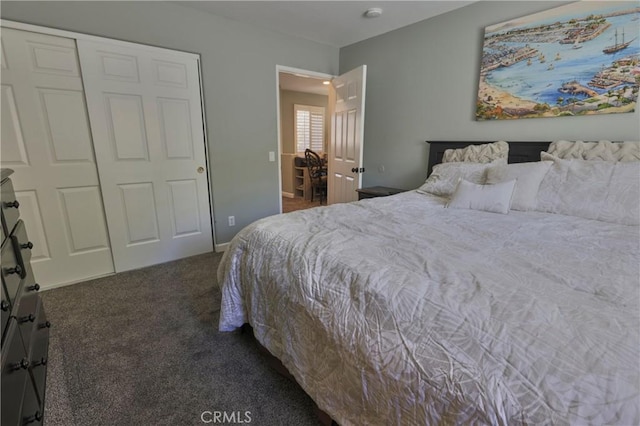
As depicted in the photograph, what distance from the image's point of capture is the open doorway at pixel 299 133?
19.5ft

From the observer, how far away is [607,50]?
197cm

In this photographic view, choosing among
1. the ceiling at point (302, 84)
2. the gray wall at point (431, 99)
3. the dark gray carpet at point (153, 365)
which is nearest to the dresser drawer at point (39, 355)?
the dark gray carpet at point (153, 365)

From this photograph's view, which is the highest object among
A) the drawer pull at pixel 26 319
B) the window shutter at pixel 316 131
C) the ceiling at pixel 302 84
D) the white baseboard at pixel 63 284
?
the ceiling at pixel 302 84

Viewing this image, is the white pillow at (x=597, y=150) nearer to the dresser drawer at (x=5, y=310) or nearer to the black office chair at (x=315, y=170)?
the dresser drawer at (x=5, y=310)

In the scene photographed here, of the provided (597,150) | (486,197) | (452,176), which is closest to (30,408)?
(486,197)


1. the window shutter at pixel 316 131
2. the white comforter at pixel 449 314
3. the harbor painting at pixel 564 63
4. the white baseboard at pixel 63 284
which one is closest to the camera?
the white comforter at pixel 449 314

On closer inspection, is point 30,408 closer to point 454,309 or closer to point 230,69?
point 454,309

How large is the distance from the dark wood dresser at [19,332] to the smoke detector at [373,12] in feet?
9.71

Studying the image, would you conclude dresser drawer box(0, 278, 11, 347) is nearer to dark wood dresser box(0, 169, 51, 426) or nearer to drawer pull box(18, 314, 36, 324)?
dark wood dresser box(0, 169, 51, 426)

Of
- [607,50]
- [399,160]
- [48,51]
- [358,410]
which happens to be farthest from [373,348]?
[48,51]

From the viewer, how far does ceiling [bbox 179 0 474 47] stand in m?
2.64

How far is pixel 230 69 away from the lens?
304 centimetres

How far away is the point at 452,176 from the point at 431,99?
1071mm

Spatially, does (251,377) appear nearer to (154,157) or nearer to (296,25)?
(154,157)
